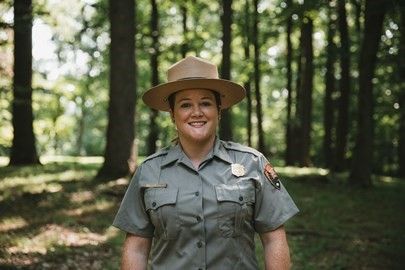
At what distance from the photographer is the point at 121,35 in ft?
37.2

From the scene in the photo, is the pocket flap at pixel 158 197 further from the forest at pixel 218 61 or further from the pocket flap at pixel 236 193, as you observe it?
the forest at pixel 218 61

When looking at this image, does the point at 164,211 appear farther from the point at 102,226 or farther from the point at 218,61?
the point at 218,61

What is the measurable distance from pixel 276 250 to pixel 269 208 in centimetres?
26

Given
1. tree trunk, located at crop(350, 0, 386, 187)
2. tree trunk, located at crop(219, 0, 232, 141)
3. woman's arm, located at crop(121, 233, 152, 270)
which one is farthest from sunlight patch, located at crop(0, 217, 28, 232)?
tree trunk, located at crop(350, 0, 386, 187)

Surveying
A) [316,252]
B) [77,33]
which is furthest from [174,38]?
[316,252]

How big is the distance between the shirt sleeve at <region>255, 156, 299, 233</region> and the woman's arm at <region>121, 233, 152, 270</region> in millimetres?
746

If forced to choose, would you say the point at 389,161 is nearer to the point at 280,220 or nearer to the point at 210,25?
the point at 210,25

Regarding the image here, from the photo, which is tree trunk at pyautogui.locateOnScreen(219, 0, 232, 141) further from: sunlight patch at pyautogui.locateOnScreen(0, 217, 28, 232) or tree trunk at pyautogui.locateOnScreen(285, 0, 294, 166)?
sunlight patch at pyautogui.locateOnScreen(0, 217, 28, 232)

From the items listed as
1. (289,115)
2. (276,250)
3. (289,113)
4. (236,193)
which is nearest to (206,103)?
(236,193)

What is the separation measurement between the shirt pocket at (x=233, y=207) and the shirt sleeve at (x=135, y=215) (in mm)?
494

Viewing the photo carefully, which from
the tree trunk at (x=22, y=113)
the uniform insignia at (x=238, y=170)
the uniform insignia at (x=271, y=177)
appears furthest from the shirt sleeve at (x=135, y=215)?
the tree trunk at (x=22, y=113)

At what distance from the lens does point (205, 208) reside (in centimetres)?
265

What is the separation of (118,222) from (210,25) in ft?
80.2

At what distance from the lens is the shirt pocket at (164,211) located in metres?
2.65
